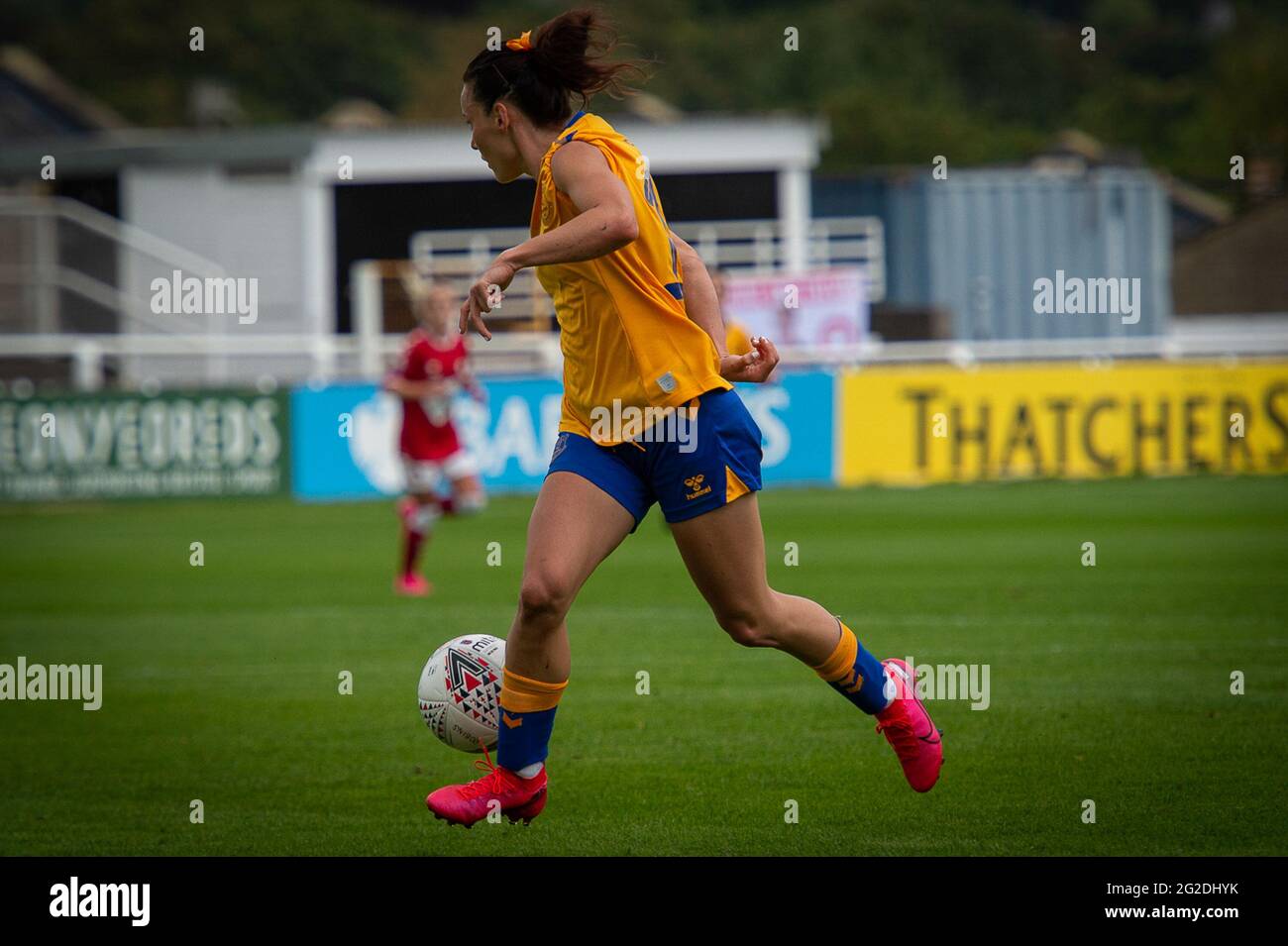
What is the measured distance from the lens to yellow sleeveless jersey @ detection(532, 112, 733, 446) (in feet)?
18.9

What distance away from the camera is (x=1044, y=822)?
19.9 feet

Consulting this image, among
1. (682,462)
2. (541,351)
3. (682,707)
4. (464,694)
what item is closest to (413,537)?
(682,707)

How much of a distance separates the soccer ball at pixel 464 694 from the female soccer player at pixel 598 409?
315mm

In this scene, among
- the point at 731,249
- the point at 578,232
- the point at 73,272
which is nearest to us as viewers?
the point at 578,232

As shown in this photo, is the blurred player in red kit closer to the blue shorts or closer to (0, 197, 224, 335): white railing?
the blue shorts

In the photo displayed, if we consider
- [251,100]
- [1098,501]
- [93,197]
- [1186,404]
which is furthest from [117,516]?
[251,100]

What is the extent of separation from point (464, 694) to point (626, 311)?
1.48 m

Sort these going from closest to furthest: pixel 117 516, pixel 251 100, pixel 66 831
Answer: pixel 66 831 → pixel 117 516 → pixel 251 100

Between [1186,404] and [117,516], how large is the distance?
12.4m

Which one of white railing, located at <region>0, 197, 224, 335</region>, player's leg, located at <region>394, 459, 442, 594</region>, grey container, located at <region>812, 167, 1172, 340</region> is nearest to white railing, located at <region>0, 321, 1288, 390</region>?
white railing, located at <region>0, 197, 224, 335</region>

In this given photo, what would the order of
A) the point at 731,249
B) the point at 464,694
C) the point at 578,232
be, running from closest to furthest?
1. the point at 578,232
2. the point at 464,694
3. the point at 731,249

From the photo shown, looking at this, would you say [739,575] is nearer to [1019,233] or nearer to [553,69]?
[553,69]

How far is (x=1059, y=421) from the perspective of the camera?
2220 cm
